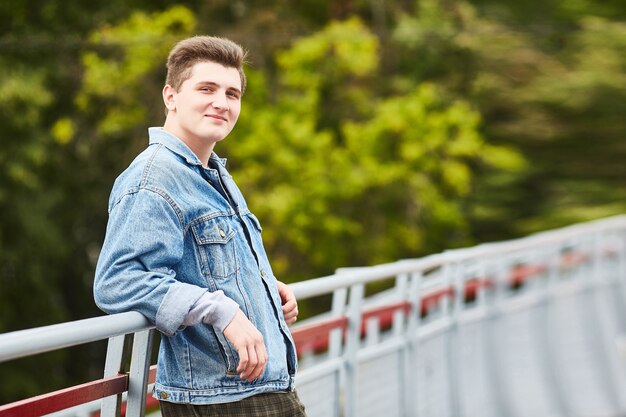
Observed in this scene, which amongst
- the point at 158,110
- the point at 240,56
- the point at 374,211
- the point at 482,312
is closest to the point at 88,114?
the point at 158,110

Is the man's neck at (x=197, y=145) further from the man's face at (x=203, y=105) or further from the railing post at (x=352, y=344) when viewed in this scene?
the railing post at (x=352, y=344)

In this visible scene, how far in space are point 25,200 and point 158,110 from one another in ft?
11.3

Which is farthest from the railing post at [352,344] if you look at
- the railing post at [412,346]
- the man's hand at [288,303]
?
the man's hand at [288,303]

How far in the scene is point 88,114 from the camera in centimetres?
2067

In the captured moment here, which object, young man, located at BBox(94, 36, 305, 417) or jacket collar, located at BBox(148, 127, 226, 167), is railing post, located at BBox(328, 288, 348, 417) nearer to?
young man, located at BBox(94, 36, 305, 417)

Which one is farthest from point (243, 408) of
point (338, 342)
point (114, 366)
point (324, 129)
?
point (324, 129)

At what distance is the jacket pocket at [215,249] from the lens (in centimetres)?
238

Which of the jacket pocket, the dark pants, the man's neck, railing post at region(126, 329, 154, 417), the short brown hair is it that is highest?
the short brown hair

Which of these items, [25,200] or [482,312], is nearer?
[482,312]

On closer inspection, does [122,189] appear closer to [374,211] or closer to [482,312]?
[482,312]

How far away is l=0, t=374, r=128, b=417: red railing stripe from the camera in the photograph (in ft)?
7.29

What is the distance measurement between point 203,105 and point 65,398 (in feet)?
2.36

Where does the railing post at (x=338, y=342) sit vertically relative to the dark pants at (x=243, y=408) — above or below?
below

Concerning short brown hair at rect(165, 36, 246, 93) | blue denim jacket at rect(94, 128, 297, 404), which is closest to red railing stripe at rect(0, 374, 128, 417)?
blue denim jacket at rect(94, 128, 297, 404)
